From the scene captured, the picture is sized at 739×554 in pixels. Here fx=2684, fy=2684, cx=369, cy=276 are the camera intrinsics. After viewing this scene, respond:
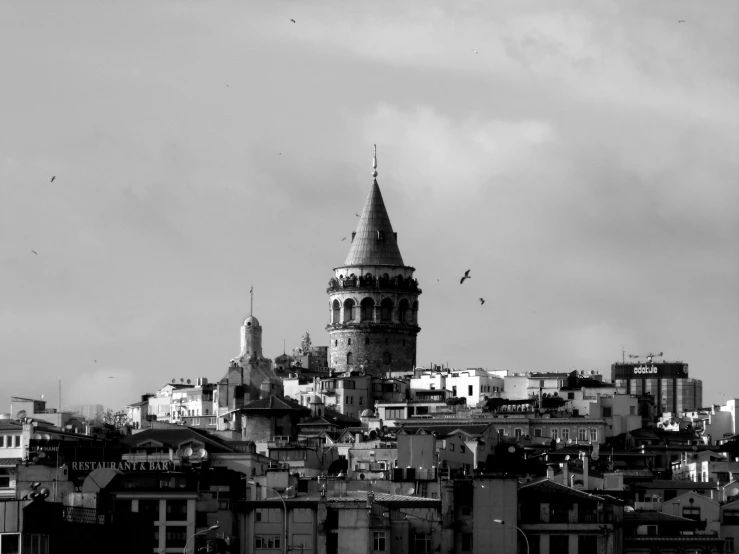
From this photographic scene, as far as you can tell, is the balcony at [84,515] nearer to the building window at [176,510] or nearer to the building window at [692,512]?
the building window at [176,510]

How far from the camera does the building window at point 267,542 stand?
113312 mm

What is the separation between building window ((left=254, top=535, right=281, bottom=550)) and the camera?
4461 inches

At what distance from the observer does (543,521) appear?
115 metres

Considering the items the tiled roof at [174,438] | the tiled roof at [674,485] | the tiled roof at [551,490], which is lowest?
the tiled roof at [551,490]

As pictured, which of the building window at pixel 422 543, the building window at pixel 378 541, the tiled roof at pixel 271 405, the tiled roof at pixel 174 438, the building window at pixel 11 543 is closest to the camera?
the building window at pixel 11 543

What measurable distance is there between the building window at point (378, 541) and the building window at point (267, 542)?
182 inches

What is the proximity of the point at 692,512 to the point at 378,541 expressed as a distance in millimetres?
21331

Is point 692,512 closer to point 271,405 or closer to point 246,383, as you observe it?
point 271,405

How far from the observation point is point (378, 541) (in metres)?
111

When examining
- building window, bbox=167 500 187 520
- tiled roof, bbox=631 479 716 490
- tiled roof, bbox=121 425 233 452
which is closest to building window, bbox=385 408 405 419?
tiled roof, bbox=121 425 233 452

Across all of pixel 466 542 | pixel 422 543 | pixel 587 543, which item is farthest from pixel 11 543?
pixel 587 543

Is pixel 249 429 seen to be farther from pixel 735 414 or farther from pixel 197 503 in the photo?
pixel 197 503

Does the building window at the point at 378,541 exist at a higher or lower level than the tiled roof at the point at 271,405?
lower

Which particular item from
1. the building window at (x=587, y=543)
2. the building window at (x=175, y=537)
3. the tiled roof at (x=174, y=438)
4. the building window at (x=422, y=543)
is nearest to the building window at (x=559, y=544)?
the building window at (x=587, y=543)
